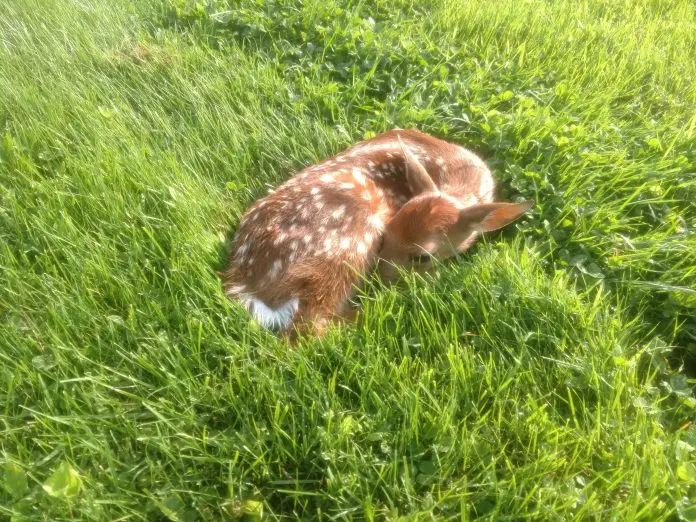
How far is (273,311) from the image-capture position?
2.21m

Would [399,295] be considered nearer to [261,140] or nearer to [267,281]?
[267,281]

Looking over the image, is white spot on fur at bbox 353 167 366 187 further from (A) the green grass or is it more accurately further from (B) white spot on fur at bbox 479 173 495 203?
(B) white spot on fur at bbox 479 173 495 203

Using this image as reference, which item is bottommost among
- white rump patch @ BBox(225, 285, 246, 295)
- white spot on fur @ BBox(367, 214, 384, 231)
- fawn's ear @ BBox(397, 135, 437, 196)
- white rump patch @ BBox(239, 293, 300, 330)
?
white rump patch @ BBox(239, 293, 300, 330)

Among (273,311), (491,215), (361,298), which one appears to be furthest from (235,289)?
(491,215)

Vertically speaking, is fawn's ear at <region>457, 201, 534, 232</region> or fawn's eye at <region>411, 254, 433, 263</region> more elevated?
fawn's ear at <region>457, 201, 534, 232</region>

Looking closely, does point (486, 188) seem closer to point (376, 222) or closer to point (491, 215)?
point (491, 215)

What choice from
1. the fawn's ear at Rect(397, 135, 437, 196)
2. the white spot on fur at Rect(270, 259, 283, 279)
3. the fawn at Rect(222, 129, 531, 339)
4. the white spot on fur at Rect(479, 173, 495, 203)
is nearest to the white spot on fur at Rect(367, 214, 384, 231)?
the fawn at Rect(222, 129, 531, 339)

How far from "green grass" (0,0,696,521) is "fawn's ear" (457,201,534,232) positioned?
13 cm

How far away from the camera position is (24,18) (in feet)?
12.6

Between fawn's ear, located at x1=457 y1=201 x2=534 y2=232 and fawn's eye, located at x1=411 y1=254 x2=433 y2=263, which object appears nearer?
fawn's ear, located at x1=457 y1=201 x2=534 y2=232

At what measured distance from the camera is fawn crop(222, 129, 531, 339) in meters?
2.23

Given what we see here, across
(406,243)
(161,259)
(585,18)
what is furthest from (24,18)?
(585,18)

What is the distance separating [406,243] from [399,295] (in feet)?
1.23

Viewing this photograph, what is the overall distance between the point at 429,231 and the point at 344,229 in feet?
1.39
